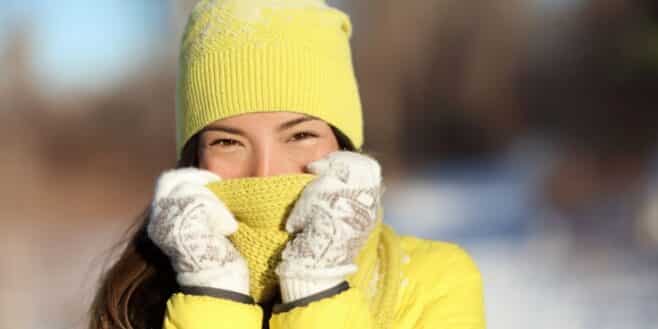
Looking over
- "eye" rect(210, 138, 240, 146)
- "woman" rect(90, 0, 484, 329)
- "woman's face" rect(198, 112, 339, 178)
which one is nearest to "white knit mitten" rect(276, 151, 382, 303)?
"woman" rect(90, 0, 484, 329)

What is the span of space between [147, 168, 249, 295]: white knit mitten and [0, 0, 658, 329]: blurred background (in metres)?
2.73

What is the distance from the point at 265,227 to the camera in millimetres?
1496

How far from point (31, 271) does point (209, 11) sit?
3490 millimetres

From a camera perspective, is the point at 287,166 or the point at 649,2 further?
the point at 649,2

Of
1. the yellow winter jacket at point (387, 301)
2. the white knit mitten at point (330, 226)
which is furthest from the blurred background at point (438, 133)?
the white knit mitten at point (330, 226)

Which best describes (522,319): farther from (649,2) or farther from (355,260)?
(649,2)

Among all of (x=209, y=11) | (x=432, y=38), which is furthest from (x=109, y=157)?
(x=209, y=11)

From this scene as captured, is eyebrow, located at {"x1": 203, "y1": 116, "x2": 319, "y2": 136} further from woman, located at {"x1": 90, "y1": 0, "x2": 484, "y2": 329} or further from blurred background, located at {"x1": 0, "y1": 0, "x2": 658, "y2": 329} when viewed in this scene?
blurred background, located at {"x1": 0, "y1": 0, "x2": 658, "y2": 329}

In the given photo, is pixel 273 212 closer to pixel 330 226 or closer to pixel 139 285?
pixel 330 226

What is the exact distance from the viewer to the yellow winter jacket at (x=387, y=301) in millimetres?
1329

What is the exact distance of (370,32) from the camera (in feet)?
25.9

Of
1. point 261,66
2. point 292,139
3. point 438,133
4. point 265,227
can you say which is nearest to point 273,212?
point 265,227

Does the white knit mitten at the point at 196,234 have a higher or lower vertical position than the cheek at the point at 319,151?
lower

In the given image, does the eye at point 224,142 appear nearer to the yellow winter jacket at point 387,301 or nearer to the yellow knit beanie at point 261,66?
the yellow knit beanie at point 261,66
